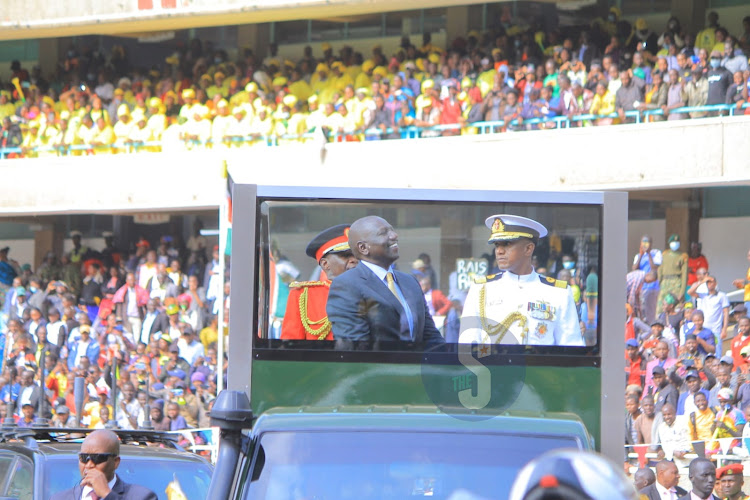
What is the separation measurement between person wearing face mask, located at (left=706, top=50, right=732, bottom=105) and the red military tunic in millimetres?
12415

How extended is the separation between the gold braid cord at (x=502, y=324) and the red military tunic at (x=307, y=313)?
663 mm

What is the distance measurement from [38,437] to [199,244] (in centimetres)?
1506

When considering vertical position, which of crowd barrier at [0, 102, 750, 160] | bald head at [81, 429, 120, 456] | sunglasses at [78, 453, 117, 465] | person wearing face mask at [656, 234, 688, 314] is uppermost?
crowd barrier at [0, 102, 750, 160]

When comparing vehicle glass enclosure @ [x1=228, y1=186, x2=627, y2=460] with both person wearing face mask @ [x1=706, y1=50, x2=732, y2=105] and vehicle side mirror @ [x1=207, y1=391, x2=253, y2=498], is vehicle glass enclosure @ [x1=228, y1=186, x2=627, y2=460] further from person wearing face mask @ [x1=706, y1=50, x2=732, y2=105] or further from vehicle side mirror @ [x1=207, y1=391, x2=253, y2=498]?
person wearing face mask @ [x1=706, y1=50, x2=732, y2=105]

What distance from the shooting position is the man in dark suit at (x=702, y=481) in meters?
9.23

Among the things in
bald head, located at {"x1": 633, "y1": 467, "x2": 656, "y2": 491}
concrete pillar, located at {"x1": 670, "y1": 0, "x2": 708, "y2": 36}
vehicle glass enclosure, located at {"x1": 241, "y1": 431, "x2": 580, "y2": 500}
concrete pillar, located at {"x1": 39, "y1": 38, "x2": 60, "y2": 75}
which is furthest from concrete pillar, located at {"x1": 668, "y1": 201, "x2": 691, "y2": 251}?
vehicle glass enclosure, located at {"x1": 241, "y1": 431, "x2": 580, "y2": 500}

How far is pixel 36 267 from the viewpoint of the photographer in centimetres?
2636

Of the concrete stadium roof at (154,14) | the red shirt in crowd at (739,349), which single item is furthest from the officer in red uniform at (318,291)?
the concrete stadium roof at (154,14)

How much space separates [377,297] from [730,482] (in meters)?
4.99

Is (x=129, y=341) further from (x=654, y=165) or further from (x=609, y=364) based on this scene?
(x=609, y=364)

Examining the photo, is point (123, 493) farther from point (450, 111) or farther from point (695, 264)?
Result: point (450, 111)

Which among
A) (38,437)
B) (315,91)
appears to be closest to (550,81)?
(315,91)

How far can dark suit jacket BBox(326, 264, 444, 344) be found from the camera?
220 inches

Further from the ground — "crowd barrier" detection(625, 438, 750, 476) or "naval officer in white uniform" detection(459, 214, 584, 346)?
"naval officer in white uniform" detection(459, 214, 584, 346)
